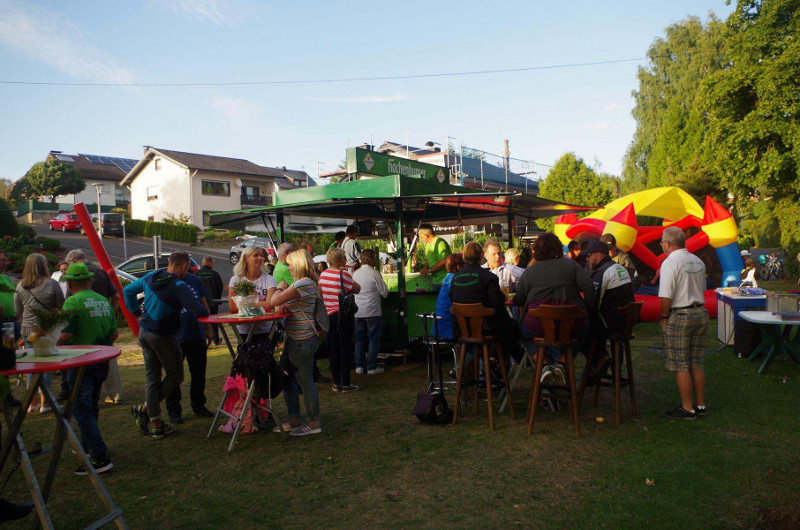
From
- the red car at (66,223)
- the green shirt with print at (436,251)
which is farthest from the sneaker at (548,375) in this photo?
the red car at (66,223)

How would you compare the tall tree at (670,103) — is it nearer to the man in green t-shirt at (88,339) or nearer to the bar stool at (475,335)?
the bar stool at (475,335)

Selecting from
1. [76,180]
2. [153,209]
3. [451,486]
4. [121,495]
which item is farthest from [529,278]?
[76,180]

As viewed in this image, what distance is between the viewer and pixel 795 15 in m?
17.3

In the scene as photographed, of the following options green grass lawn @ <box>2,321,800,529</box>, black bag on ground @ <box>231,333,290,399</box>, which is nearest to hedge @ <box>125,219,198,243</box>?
green grass lawn @ <box>2,321,800,529</box>

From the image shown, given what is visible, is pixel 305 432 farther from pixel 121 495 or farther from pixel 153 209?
pixel 153 209

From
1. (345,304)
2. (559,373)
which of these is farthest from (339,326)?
(559,373)

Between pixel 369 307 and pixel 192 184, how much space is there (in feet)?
124

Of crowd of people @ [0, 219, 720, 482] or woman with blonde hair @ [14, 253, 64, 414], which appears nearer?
crowd of people @ [0, 219, 720, 482]

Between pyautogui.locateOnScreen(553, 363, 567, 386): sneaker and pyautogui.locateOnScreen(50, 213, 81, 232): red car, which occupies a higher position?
pyautogui.locateOnScreen(50, 213, 81, 232): red car

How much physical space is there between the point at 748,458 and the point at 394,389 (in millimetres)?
3735

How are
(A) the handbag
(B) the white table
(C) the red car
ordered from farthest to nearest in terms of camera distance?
(C) the red car < (A) the handbag < (B) the white table

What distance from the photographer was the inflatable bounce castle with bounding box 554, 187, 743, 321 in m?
12.7

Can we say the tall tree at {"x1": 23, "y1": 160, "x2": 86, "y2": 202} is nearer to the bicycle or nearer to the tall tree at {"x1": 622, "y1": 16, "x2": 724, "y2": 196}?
the tall tree at {"x1": 622, "y1": 16, "x2": 724, "y2": 196}

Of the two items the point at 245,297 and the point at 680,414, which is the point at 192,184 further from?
the point at 680,414
